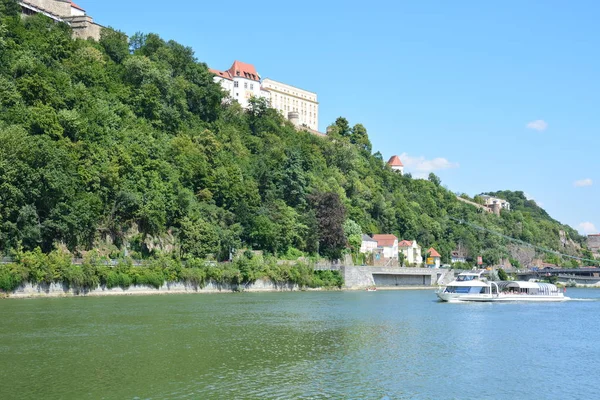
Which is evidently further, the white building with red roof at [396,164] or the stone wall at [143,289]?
the white building with red roof at [396,164]

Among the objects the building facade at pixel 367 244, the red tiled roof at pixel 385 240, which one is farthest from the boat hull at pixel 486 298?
the red tiled roof at pixel 385 240

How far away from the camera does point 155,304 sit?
4966 centimetres

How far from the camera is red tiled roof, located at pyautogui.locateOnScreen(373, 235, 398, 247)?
105875mm

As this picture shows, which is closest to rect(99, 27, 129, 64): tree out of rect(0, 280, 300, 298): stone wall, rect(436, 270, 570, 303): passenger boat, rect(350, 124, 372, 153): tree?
rect(0, 280, 300, 298): stone wall

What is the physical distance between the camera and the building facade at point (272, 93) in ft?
402

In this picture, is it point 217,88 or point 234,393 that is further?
point 217,88

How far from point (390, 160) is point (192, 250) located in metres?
111

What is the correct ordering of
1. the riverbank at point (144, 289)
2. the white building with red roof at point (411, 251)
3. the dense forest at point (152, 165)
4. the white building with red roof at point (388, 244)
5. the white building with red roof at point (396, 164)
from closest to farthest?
the riverbank at point (144, 289)
the dense forest at point (152, 165)
the white building with red roof at point (388, 244)
the white building with red roof at point (411, 251)
the white building with red roof at point (396, 164)

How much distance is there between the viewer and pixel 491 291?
66188 mm

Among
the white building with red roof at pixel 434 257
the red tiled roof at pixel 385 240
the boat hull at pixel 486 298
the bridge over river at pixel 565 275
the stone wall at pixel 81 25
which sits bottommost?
the boat hull at pixel 486 298

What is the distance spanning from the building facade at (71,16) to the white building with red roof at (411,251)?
2199 inches

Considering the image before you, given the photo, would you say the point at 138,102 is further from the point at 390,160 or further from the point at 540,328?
the point at 390,160

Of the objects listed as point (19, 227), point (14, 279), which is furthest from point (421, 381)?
point (19, 227)

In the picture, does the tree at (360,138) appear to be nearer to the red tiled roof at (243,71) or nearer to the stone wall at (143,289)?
the red tiled roof at (243,71)
